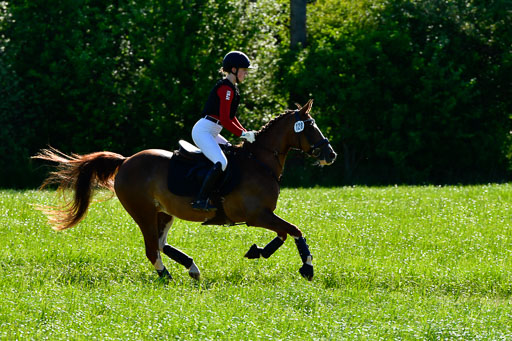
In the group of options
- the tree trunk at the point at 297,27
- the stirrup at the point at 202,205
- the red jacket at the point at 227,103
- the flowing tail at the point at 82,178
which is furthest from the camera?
the tree trunk at the point at 297,27

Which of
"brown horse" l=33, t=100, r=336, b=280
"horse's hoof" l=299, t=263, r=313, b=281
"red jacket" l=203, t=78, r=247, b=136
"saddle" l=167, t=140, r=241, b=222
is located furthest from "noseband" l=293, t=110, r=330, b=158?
"horse's hoof" l=299, t=263, r=313, b=281

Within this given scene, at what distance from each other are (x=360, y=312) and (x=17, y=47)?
58.0ft

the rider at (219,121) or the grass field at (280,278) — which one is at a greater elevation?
the rider at (219,121)

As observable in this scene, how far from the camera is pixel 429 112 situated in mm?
25109

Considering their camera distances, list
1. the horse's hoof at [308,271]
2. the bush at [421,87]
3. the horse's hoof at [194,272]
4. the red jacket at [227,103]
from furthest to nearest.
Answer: the bush at [421,87] < the horse's hoof at [194,272] < the red jacket at [227,103] < the horse's hoof at [308,271]

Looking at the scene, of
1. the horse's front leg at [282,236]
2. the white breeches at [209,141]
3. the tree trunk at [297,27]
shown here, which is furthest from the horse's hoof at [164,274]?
the tree trunk at [297,27]

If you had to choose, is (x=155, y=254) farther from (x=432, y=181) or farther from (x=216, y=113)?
(x=432, y=181)

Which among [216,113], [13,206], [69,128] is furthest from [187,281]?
[69,128]

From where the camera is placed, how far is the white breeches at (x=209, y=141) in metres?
10.9

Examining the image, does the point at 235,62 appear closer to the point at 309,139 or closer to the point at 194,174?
the point at 309,139

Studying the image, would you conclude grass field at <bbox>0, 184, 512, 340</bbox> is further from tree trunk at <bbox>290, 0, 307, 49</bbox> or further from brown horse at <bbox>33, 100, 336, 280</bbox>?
tree trunk at <bbox>290, 0, 307, 49</bbox>

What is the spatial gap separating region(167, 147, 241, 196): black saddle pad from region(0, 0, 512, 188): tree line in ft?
43.1

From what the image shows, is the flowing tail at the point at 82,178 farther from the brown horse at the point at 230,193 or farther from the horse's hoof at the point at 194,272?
the horse's hoof at the point at 194,272

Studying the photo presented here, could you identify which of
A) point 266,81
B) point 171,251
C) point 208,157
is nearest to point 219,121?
point 208,157
